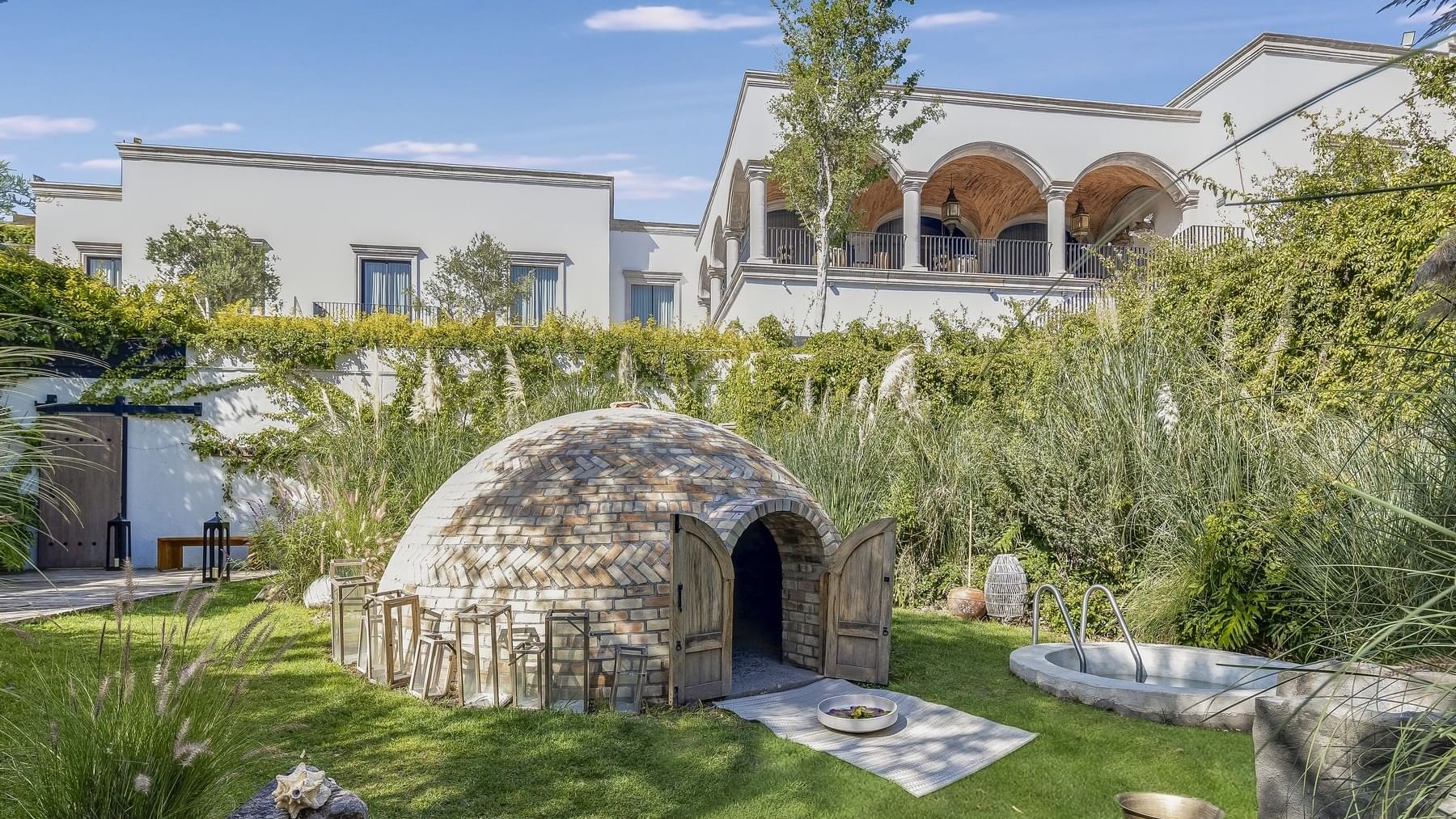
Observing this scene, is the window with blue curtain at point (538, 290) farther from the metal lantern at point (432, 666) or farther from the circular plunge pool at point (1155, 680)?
the circular plunge pool at point (1155, 680)

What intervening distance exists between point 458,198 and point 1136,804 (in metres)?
24.7

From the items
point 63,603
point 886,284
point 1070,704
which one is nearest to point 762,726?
point 1070,704

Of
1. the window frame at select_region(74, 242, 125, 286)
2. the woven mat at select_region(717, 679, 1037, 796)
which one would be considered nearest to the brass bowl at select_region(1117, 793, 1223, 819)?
the woven mat at select_region(717, 679, 1037, 796)

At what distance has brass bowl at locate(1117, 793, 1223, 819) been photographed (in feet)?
12.6

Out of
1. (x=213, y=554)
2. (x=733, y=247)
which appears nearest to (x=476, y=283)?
(x=733, y=247)

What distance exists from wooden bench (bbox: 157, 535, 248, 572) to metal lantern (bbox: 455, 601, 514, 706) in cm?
1018

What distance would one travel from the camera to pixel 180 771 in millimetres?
3207

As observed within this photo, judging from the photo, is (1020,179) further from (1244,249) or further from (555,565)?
(555,565)

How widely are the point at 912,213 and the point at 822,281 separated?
4.17 m

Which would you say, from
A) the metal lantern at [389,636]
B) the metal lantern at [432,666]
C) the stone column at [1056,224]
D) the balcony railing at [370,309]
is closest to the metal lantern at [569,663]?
the metal lantern at [432,666]

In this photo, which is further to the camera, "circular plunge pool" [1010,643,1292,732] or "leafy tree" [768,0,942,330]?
"leafy tree" [768,0,942,330]

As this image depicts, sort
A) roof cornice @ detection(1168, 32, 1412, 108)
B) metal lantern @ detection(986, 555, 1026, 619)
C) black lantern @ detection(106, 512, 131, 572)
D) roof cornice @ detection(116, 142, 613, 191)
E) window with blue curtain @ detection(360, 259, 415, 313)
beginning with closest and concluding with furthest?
metal lantern @ detection(986, 555, 1026, 619), black lantern @ detection(106, 512, 131, 572), roof cornice @ detection(1168, 32, 1412, 108), roof cornice @ detection(116, 142, 613, 191), window with blue curtain @ detection(360, 259, 415, 313)

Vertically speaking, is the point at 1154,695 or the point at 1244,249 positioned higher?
the point at 1244,249

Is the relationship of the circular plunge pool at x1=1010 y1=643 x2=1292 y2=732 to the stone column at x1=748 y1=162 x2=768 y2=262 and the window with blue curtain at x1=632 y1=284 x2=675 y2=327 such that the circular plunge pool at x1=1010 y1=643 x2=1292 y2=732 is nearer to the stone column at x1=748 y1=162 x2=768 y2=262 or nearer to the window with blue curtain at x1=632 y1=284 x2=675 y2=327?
the stone column at x1=748 y1=162 x2=768 y2=262
